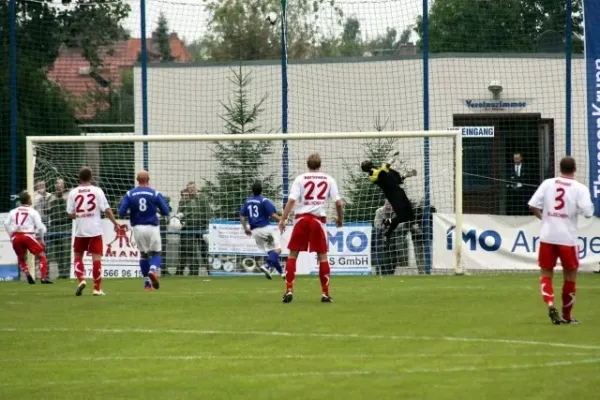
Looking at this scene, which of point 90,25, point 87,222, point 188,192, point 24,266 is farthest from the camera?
point 90,25

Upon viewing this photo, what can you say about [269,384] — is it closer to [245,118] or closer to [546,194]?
[546,194]

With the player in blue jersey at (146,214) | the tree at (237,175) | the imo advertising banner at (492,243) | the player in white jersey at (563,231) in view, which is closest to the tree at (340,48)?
the tree at (237,175)

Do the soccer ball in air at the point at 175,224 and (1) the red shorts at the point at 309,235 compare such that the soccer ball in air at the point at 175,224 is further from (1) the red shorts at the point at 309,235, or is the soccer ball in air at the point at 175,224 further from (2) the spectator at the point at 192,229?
(1) the red shorts at the point at 309,235

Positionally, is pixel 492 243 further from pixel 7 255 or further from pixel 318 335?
pixel 318 335

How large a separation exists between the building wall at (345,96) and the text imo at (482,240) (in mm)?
2695

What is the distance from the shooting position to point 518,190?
2731 cm

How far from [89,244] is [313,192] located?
4548 millimetres

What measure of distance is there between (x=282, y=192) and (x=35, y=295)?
7.41 meters

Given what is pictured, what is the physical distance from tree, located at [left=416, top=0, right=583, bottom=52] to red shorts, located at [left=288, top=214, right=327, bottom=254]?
35.9 feet

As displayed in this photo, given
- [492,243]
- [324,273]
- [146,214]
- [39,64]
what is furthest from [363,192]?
[39,64]

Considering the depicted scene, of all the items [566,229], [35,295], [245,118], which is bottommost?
[35,295]

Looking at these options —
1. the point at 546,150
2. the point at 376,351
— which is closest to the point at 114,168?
the point at 546,150

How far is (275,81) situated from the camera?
2977 cm

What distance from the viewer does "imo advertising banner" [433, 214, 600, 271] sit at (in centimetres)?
2592
